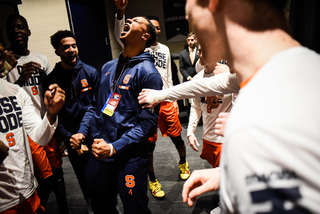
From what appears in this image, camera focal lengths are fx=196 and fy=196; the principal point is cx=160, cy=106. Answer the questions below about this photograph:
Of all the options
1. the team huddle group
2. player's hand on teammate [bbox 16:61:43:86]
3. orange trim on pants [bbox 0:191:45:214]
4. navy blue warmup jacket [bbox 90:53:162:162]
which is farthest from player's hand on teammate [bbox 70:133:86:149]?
player's hand on teammate [bbox 16:61:43:86]

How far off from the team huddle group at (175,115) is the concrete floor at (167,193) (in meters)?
0.16

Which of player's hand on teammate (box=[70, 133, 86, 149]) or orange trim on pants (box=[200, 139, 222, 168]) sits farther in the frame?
orange trim on pants (box=[200, 139, 222, 168])

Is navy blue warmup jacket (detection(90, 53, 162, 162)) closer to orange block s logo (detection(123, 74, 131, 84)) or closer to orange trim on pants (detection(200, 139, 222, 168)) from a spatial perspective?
orange block s logo (detection(123, 74, 131, 84))

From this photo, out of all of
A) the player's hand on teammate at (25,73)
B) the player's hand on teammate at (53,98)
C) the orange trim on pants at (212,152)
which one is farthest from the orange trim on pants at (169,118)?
the player's hand on teammate at (53,98)

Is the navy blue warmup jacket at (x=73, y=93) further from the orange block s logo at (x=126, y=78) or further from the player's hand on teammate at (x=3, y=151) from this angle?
the player's hand on teammate at (x=3, y=151)

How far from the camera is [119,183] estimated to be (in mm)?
1594

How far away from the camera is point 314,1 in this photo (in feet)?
6.41

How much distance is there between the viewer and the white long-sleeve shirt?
1.29 meters

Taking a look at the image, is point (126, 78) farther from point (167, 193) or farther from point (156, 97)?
point (167, 193)

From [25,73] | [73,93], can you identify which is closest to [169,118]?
[73,93]

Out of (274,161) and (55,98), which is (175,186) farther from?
(274,161)

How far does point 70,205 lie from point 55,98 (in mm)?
1995

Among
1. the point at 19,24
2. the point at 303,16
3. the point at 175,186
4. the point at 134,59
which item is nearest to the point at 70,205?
the point at 175,186

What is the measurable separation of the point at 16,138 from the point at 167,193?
1.93m
